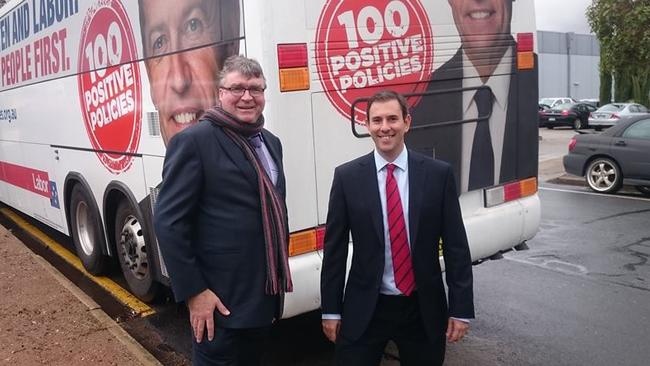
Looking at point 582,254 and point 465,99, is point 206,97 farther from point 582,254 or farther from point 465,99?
point 582,254

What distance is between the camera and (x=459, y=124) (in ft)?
14.7

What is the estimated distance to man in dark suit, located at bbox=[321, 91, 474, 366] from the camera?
2455 mm

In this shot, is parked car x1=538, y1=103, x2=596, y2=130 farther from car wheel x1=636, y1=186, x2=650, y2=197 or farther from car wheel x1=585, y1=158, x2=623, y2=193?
car wheel x1=585, y1=158, x2=623, y2=193

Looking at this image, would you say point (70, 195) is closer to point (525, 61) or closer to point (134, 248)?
point (134, 248)

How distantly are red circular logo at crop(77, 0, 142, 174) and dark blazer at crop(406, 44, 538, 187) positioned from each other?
216 cm

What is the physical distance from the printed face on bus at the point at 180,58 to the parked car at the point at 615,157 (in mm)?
9039

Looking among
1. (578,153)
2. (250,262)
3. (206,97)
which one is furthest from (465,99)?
(578,153)

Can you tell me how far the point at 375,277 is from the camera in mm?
2496

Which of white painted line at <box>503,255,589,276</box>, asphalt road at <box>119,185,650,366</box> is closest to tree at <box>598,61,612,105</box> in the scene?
asphalt road at <box>119,185,650,366</box>

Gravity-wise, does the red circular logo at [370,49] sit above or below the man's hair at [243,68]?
above

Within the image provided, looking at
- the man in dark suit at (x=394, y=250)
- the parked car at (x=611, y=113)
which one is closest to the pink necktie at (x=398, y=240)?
the man in dark suit at (x=394, y=250)

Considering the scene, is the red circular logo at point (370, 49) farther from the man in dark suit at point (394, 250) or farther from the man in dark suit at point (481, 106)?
the man in dark suit at point (394, 250)

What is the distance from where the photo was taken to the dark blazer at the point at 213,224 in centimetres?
234

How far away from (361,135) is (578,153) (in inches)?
355
